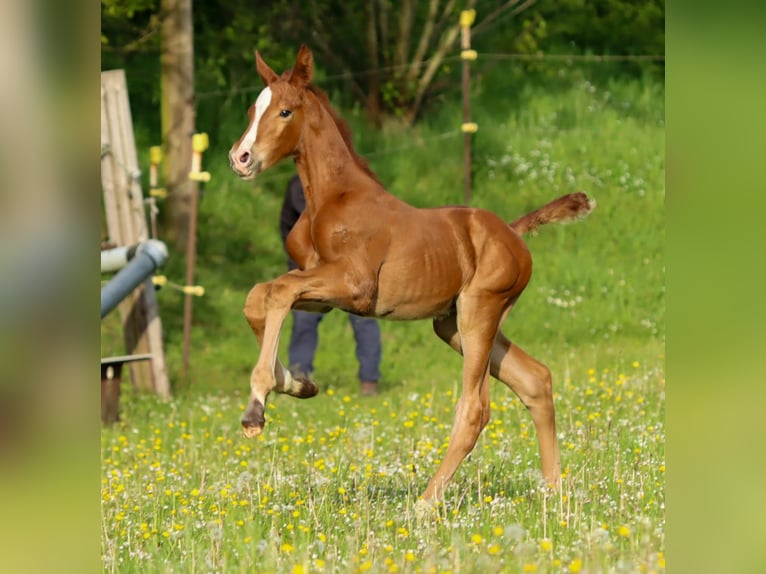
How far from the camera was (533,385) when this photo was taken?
6.51 m

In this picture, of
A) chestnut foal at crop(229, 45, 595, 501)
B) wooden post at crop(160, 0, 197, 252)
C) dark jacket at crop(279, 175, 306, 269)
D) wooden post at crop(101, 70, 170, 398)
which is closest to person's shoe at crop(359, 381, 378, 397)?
dark jacket at crop(279, 175, 306, 269)

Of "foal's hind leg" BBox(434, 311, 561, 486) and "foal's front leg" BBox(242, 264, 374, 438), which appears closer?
"foal's front leg" BBox(242, 264, 374, 438)

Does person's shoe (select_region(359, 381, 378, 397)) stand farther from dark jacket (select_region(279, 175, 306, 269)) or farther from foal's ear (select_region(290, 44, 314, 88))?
foal's ear (select_region(290, 44, 314, 88))

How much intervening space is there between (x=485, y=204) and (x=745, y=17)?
1354 centimetres

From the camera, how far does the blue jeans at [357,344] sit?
1198 centimetres

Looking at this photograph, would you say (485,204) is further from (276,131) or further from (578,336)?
(276,131)

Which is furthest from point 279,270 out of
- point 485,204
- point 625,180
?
point 625,180

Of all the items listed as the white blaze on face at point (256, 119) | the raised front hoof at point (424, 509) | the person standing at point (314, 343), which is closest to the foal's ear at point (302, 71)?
the white blaze on face at point (256, 119)

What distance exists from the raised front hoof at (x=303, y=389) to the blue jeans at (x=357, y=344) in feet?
21.4

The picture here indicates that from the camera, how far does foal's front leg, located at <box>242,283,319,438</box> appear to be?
4.84 m

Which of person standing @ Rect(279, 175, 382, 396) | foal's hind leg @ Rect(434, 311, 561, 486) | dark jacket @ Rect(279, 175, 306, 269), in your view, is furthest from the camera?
person standing @ Rect(279, 175, 382, 396)

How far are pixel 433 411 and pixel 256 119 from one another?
192 inches

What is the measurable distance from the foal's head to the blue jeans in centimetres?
649

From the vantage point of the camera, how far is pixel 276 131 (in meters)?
5.46
